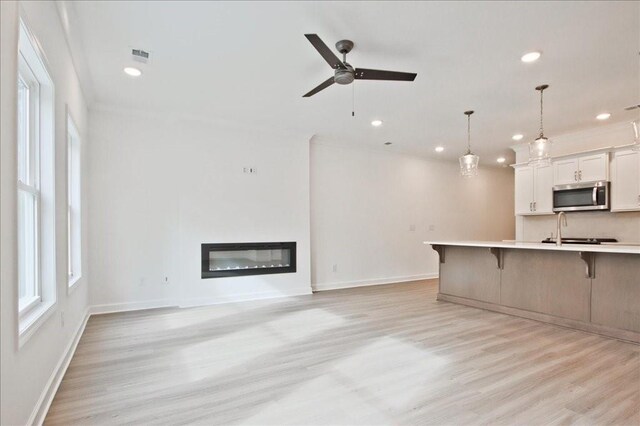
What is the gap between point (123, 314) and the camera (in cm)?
461

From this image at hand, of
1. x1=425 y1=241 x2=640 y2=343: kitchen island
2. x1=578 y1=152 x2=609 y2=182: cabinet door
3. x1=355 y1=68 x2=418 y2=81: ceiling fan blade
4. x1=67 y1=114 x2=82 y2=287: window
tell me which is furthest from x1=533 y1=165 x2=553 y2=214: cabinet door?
x1=67 y1=114 x2=82 y2=287: window

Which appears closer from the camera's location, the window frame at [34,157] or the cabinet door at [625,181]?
the window frame at [34,157]

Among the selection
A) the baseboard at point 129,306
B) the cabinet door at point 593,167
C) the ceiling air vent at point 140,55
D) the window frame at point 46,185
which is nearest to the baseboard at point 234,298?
the baseboard at point 129,306

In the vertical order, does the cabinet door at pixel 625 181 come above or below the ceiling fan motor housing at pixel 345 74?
below

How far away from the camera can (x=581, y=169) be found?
18.7 ft

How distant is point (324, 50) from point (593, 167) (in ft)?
17.4

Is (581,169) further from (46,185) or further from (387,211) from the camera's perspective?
(46,185)

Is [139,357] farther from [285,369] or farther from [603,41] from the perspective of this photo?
[603,41]

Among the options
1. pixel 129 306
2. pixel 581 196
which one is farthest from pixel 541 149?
pixel 129 306

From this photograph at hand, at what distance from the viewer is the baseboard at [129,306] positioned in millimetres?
4625

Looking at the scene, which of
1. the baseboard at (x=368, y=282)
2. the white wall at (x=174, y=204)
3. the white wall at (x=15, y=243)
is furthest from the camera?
the baseboard at (x=368, y=282)

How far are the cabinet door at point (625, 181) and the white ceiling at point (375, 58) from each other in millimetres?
605

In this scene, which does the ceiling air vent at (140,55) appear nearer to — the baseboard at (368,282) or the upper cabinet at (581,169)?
the baseboard at (368,282)

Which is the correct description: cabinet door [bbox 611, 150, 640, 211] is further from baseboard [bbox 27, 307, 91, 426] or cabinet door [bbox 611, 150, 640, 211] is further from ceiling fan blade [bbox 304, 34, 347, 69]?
baseboard [bbox 27, 307, 91, 426]
